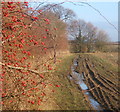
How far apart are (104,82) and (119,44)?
1963 cm

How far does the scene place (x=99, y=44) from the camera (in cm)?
3406

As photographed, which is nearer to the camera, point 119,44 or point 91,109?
point 91,109

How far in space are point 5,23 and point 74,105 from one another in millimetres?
5246

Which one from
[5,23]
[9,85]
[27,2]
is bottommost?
[9,85]

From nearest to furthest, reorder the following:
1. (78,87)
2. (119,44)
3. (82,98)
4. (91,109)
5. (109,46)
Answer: (91,109), (82,98), (78,87), (119,44), (109,46)

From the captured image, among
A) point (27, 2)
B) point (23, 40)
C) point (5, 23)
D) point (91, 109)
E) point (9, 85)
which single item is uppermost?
point (27, 2)

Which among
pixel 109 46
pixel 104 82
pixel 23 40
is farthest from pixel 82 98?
pixel 109 46

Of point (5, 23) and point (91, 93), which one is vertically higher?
point (5, 23)

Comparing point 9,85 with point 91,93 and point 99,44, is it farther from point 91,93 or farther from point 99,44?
point 99,44

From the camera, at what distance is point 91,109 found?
6969 millimetres

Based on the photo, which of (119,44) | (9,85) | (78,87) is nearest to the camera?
(9,85)

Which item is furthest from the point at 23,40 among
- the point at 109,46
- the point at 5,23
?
the point at 109,46

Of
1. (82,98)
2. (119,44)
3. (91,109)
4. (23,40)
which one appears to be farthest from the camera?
(119,44)

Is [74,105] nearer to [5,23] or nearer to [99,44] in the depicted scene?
[5,23]
